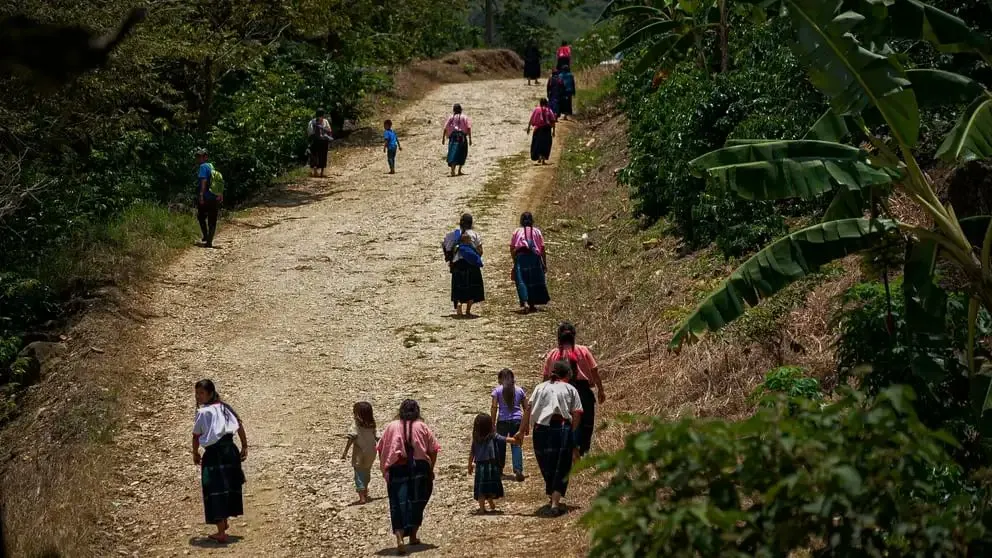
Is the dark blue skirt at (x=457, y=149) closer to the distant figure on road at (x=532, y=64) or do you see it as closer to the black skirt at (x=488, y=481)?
the distant figure on road at (x=532, y=64)

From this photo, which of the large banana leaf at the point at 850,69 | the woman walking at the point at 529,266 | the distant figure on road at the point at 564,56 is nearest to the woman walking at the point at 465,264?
the woman walking at the point at 529,266

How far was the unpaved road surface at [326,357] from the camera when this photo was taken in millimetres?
12578

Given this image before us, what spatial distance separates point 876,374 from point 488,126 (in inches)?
927

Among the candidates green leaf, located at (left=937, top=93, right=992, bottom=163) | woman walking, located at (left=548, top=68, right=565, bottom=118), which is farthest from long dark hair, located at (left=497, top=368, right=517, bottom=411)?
woman walking, located at (left=548, top=68, right=565, bottom=118)

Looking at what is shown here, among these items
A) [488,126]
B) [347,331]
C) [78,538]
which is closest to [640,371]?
[347,331]

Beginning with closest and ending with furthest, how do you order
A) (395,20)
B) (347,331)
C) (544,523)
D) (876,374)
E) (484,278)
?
1. (876,374)
2. (544,523)
3. (347,331)
4. (484,278)
5. (395,20)

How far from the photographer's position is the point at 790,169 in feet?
32.0

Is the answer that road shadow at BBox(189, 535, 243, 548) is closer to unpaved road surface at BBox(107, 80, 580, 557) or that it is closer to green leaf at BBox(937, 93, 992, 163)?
unpaved road surface at BBox(107, 80, 580, 557)

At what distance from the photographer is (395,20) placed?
3312 cm

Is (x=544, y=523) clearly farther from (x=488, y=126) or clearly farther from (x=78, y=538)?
(x=488, y=126)

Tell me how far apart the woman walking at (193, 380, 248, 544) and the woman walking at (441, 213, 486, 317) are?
20.9ft

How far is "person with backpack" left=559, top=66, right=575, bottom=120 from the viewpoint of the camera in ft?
108

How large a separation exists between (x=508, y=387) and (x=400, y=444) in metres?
1.52

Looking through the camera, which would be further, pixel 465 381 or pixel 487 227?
pixel 487 227
